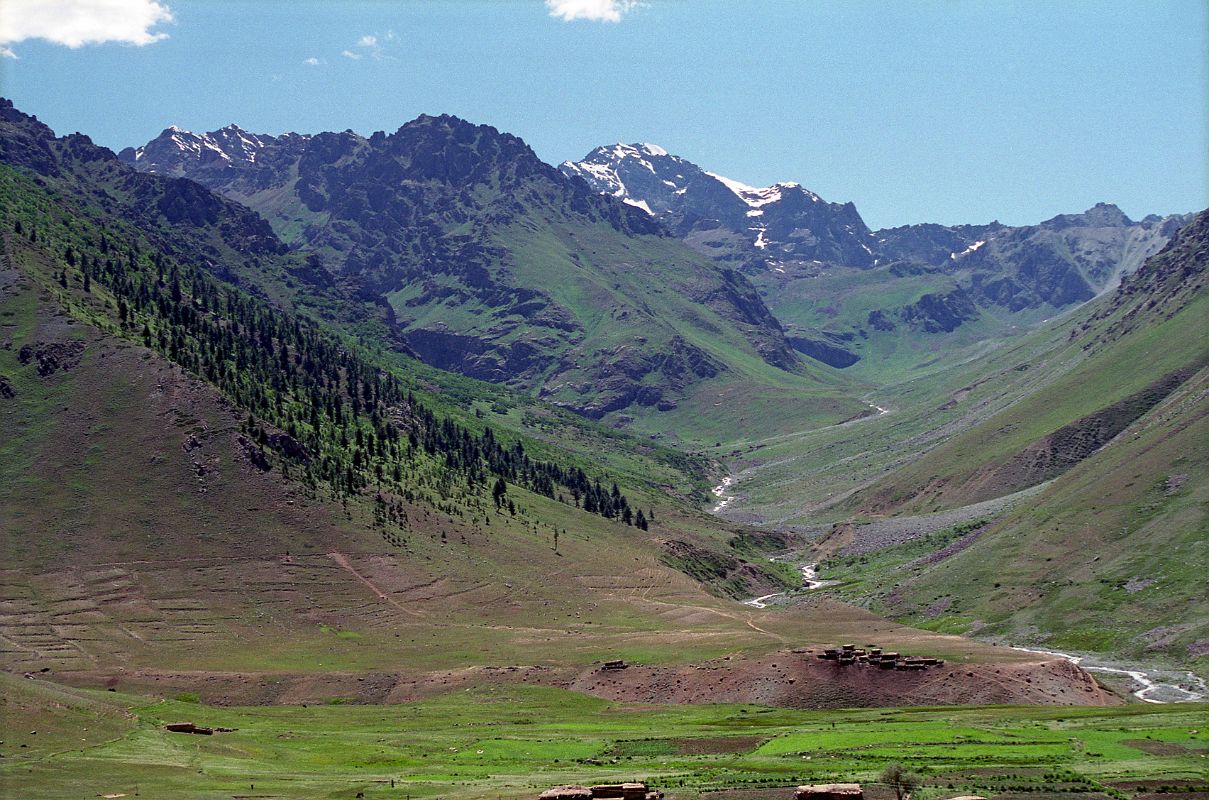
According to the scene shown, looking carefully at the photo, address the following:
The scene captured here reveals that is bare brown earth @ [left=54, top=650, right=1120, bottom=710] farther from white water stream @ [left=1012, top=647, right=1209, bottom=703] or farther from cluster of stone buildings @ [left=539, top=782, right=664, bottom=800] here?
cluster of stone buildings @ [left=539, top=782, right=664, bottom=800]

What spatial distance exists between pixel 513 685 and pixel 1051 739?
73.8m

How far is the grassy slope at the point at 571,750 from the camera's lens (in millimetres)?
82375

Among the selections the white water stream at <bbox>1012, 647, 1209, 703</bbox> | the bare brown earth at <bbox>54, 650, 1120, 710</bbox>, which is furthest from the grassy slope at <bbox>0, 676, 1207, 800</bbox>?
the white water stream at <bbox>1012, 647, 1209, 703</bbox>

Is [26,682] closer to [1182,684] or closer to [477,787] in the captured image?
[477,787]

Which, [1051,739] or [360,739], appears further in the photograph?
[360,739]

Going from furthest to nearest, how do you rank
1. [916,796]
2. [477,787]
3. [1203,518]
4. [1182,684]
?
[1203,518], [1182,684], [477,787], [916,796]

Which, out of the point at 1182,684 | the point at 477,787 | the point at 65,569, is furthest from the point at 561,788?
the point at 65,569

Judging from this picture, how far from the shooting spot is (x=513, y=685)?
150 m

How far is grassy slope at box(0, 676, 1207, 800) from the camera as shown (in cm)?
8238

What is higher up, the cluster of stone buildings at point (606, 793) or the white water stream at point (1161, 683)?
the white water stream at point (1161, 683)

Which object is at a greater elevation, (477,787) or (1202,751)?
(1202,751)

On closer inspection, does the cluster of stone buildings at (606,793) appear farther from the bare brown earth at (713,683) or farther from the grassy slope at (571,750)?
the bare brown earth at (713,683)

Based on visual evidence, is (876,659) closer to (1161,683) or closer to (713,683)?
(713,683)

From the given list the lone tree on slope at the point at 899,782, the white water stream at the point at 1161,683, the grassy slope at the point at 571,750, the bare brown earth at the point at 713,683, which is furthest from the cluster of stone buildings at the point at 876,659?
the lone tree on slope at the point at 899,782
